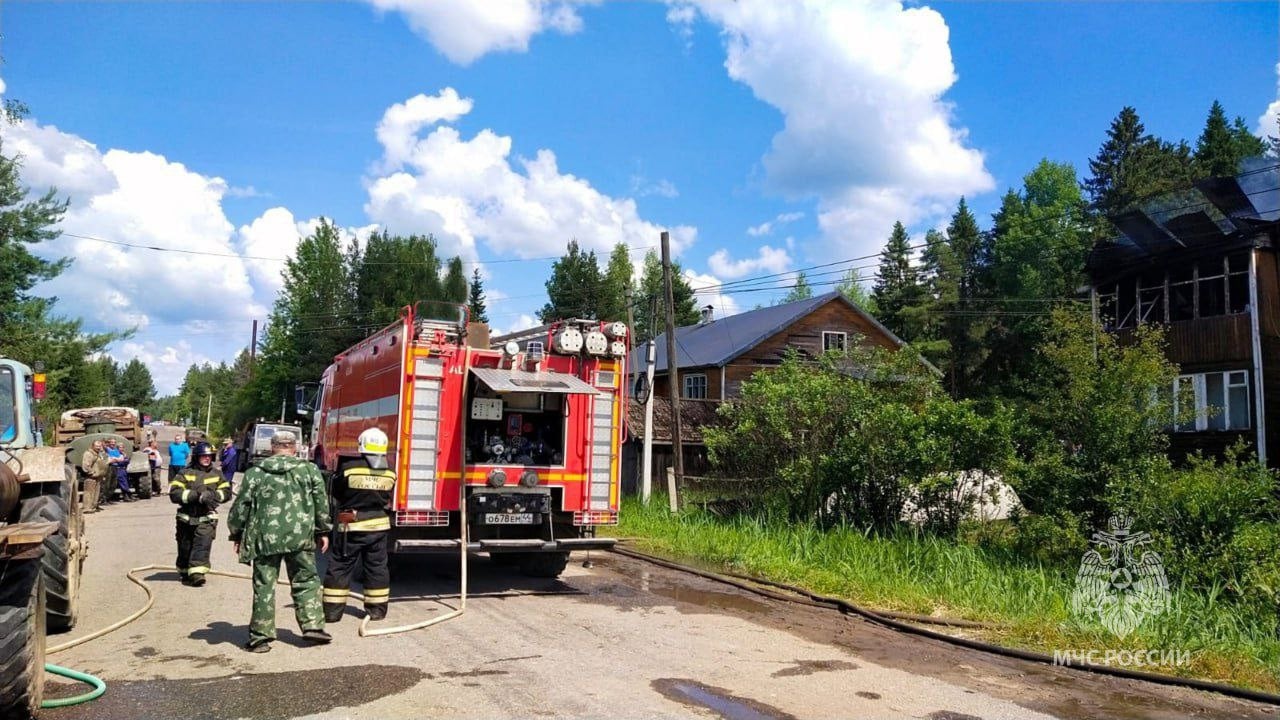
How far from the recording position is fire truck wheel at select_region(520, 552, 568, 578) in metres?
10.4

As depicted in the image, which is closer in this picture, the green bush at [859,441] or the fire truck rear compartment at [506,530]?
the fire truck rear compartment at [506,530]

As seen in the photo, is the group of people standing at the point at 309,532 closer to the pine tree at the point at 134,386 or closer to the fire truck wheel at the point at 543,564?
the fire truck wheel at the point at 543,564

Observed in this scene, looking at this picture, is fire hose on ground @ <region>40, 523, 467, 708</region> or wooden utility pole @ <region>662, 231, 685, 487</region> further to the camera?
wooden utility pole @ <region>662, 231, 685, 487</region>

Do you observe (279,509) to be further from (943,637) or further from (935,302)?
(935,302)

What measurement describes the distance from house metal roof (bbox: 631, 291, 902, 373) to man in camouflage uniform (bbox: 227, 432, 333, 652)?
25.7 metres

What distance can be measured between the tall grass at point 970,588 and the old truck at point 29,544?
24.6 feet

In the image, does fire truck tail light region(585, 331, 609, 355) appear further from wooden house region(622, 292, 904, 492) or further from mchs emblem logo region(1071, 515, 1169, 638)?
wooden house region(622, 292, 904, 492)

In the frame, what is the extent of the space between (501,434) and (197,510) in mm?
3467

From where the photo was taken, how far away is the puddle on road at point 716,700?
534 centimetres

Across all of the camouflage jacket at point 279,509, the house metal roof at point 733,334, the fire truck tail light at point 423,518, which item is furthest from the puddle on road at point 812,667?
the house metal roof at point 733,334

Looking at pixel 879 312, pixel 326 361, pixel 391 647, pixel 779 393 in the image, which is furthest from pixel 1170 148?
pixel 391 647

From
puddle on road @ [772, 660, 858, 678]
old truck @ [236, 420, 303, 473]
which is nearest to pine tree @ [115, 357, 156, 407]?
old truck @ [236, 420, 303, 473]

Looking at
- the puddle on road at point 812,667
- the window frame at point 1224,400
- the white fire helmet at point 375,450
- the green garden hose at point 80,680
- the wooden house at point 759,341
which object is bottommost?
the puddle on road at point 812,667

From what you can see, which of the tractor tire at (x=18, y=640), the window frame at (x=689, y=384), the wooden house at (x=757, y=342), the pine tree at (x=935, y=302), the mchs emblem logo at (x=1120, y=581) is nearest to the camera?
the tractor tire at (x=18, y=640)
